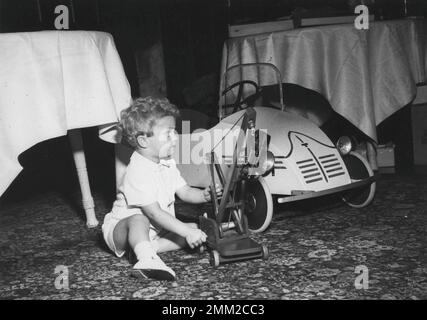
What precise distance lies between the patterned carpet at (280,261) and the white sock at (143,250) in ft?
0.24

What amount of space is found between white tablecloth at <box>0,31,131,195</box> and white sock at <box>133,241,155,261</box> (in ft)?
1.51

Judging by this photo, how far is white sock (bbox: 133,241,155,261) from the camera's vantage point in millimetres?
1334

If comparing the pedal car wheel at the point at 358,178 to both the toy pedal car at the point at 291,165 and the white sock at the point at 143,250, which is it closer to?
the toy pedal car at the point at 291,165

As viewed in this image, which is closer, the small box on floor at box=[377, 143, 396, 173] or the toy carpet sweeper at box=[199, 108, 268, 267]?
the toy carpet sweeper at box=[199, 108, 268, 267]

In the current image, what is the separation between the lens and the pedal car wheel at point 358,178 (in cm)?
189

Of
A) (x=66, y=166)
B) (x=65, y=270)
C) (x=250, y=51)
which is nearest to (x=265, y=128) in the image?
(x=250, y=51)

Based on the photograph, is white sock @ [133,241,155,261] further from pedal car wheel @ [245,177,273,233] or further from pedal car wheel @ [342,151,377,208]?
pedal car wheel @ [342,151,377,208]

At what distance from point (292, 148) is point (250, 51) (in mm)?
648

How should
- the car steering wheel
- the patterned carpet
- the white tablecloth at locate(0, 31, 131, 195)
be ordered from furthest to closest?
the car steering wheel, the white tablecloth at locate(0, 31, 131, 195), the patterned carpet

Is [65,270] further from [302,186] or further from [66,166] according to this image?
[66,166]

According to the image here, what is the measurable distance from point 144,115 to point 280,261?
23.6 inches

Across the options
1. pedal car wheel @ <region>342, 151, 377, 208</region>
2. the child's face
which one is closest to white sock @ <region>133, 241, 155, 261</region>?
the child's face
